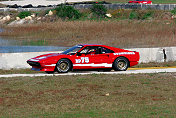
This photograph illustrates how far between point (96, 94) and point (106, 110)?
2217 mm

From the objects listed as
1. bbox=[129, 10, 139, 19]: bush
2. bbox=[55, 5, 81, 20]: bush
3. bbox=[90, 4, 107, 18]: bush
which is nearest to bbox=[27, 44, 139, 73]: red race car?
bbox=[129, 10, 139, 19]: bush

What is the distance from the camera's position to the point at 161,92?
1188 centimetres

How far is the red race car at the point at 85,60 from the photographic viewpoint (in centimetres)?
1572

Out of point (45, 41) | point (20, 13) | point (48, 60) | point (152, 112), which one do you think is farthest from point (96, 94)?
point (20, 13)

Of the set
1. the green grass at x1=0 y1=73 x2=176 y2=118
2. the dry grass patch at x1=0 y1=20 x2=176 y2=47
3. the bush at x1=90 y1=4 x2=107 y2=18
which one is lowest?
the green grass at x1=0 y1=73 x2=176 y2=118

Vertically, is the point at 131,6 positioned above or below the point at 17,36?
above

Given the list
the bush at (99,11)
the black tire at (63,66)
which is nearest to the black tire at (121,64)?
the black tire at (63,66)

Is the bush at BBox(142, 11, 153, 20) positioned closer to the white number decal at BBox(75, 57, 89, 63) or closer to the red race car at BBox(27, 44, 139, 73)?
the red race car at BBox(27, 44, 139, 73)

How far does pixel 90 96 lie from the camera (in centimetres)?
1126

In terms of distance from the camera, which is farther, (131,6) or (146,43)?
(131,6)

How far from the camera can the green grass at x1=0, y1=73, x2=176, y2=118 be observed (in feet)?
30.0

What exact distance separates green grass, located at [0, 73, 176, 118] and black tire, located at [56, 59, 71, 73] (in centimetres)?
125

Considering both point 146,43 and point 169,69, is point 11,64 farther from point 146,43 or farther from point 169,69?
point 146,43

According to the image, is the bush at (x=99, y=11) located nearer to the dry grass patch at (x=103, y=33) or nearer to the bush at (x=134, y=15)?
the bush at (x=134, y=15)
